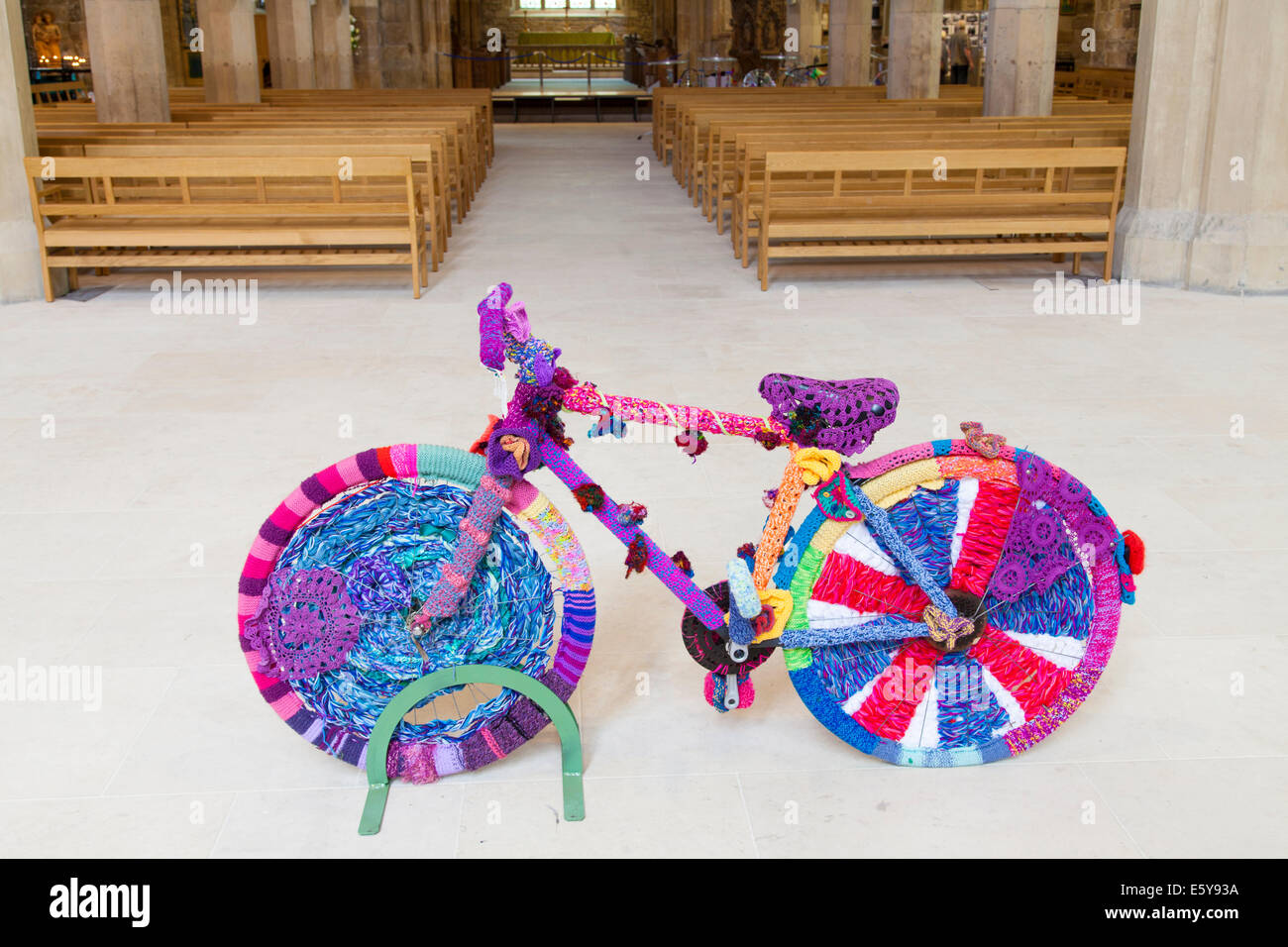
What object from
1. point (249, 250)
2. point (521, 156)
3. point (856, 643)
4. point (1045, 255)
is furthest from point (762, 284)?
point (521, 156)

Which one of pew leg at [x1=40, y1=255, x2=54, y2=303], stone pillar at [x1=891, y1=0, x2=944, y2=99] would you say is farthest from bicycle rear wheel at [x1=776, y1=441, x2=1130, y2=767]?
stone pillar at [x1=891, y1=0, x2=944, y2=99]

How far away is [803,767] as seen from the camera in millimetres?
2680

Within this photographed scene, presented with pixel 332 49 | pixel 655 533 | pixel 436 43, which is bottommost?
pixel 655 533

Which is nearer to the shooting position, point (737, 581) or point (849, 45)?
point (737, 581)

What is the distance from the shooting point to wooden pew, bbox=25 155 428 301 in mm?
7375

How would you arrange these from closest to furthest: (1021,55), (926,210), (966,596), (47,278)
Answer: (966,596) → (47,278) → (926,210) → (1021,55)

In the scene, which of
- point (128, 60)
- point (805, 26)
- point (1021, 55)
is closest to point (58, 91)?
point (805, 26)

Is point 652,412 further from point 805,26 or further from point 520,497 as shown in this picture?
point 805,26

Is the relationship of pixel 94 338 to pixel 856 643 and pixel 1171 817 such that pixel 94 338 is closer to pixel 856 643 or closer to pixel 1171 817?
pixel 856 643

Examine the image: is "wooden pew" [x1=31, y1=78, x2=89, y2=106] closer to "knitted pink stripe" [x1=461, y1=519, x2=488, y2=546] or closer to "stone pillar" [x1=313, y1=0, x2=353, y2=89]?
"stone pillar" [x1=313, y1=0, x2=353, y2=89]

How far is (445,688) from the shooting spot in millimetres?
2490

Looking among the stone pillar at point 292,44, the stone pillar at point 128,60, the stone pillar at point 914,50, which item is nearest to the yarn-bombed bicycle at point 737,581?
the stone pillar at point 128,60

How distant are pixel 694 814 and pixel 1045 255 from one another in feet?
23.4

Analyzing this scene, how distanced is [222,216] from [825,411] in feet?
22.7
